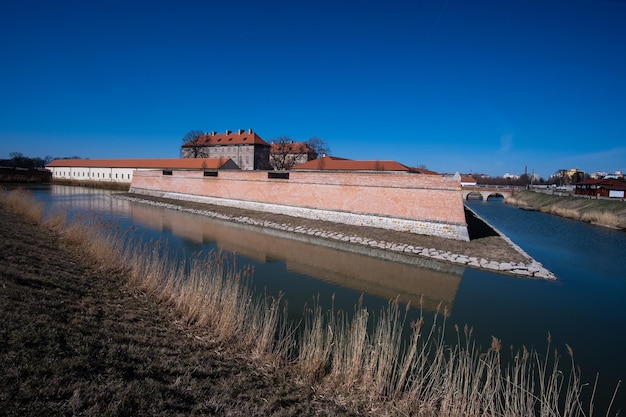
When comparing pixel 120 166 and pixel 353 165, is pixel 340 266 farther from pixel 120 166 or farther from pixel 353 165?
pixel 120 166

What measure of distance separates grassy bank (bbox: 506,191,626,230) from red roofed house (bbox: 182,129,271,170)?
32.5 metres

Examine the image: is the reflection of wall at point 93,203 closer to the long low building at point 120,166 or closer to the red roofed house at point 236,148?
the long low building at point 120,166

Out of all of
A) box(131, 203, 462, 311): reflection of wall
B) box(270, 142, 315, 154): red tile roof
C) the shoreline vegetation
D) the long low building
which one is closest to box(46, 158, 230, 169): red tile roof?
the long low building

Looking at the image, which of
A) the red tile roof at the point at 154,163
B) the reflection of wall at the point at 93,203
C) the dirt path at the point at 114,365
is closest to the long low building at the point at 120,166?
the red tile roof at the point at 154,163

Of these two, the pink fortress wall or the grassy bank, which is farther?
the grassy bank

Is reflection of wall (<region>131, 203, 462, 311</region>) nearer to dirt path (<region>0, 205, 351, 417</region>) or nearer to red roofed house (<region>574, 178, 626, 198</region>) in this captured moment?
dirt path (<region>0, 205, 351, 417</region>)

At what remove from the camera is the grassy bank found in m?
17.5

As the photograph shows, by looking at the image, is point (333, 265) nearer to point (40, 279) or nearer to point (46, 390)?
point (40, 279)

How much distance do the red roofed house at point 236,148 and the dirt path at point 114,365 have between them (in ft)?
136

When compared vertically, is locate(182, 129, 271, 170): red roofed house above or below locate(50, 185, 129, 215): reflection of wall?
above

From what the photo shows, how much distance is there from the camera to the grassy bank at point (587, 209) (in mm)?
17453

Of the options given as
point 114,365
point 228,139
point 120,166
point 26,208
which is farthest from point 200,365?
point 228,139

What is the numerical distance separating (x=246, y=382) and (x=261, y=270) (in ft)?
16.5

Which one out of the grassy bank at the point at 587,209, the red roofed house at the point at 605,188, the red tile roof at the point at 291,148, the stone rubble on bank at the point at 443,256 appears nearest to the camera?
the stone rubble on bank at the point at 443,256
